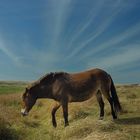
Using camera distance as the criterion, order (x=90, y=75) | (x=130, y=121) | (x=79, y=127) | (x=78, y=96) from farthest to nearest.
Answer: (x=90, y=75), (x=78, y=96), (x=130, y=121), (x=79, y=127)

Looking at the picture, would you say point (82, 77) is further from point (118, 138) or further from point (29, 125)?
point (118, 138)

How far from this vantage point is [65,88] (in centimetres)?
1392

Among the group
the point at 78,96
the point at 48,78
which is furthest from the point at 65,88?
the point at 48,78

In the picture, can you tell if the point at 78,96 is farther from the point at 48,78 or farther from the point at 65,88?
the point at 48,78

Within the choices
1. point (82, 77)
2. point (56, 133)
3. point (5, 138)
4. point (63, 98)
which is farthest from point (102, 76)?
point (5, 138)

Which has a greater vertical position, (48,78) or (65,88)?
(48,78)

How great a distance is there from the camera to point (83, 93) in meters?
14.3

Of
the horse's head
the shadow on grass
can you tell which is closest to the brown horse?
the horse's head

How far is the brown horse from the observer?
13.9m

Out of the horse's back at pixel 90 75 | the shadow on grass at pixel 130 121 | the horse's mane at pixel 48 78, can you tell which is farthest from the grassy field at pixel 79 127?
the horse's mane at pixel 48 78

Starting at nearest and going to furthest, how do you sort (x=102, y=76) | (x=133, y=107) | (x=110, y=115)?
(x=102, y=76) < (x=110, y=115) < (x=133, y=107)

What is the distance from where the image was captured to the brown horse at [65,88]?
1391 cm

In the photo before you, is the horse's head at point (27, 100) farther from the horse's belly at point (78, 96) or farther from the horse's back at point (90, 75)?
the horse's back at point (90, 75)

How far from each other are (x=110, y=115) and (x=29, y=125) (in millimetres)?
3697
